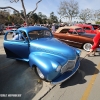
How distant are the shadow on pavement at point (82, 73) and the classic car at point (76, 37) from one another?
2376mm

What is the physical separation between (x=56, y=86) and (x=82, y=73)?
1.27 meters

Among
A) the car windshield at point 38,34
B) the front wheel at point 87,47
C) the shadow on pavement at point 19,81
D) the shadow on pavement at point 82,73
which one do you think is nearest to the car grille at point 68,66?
the shadow on pavement at point 82,73

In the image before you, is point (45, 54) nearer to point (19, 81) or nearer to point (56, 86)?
point (56, 86)

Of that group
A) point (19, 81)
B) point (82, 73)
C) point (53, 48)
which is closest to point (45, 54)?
point (53, 48)

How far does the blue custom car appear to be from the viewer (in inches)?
143

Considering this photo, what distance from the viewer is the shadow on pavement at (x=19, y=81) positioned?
11.7ft

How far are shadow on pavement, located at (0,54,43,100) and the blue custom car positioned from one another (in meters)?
0.41

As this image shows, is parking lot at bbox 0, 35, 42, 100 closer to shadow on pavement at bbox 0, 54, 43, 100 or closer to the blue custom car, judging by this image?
shadow on pavement at bbox 0, 54, 43, 100

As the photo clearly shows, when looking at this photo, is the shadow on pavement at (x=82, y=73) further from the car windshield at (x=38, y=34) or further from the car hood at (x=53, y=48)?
the car windshield at (x=38, y=34)

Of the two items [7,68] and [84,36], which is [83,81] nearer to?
[7,68]

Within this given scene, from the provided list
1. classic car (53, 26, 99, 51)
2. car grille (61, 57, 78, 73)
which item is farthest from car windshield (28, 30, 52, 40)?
classic car (53, 26, 99, 51)

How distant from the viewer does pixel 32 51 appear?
4703mm

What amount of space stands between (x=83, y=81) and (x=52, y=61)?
Result: 1235mm

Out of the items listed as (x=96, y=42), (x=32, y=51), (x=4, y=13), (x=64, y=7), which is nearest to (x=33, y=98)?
(x=32, y=51)
